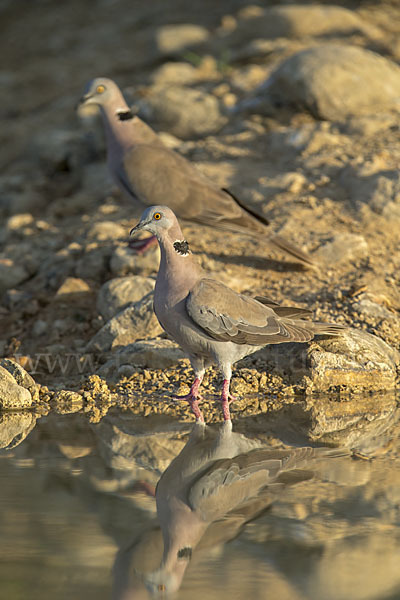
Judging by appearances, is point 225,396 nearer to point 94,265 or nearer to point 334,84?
point 94,265

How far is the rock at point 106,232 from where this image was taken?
832cm

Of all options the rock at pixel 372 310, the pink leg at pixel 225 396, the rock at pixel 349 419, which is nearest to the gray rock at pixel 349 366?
the rock at pixel 349 419

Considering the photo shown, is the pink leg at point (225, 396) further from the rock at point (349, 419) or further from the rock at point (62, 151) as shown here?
the rock at point (62, 151)

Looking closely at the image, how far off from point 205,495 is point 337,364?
231 centimetres

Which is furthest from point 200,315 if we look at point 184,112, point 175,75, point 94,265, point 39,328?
point 175,75

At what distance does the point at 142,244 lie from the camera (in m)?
7.67

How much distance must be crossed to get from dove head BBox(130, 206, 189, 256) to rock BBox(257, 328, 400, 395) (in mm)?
1213

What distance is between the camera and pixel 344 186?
8719mm

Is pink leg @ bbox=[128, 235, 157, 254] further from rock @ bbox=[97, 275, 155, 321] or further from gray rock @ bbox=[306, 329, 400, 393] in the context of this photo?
gray rock @ bbox=[306, 329, 400, 393]

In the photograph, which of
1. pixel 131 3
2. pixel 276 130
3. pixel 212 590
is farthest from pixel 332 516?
pixel 131 3

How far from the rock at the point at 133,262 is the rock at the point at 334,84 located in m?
3.70

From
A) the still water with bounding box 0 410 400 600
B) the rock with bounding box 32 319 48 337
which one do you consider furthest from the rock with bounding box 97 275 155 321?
the still water with bounding box 0 410 400 600

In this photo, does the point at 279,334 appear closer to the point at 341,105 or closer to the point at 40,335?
the point at 40,335

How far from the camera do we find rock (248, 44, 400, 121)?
10.2 m
